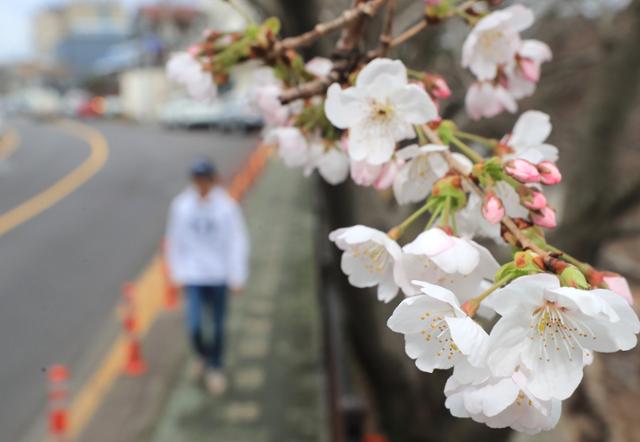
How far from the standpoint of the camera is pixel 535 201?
102cm

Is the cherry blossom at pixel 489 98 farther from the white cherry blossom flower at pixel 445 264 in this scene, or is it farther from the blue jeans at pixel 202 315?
the blue jeans at pixel 202 315

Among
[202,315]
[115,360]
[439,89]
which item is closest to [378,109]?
[439,89]

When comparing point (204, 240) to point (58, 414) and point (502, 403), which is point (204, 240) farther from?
point (502, 403)

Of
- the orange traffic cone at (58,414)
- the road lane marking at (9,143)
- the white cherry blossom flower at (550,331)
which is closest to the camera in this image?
the white cherry blossom flower at (550,331)

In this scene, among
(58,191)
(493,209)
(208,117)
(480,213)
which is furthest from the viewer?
(208,117)

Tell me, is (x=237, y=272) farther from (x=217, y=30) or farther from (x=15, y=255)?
(x=15, y=255)

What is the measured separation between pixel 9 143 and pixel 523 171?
26.2 m

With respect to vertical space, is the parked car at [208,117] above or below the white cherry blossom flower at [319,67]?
below

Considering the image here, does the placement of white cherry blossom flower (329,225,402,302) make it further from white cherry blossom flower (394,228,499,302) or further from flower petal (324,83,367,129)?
flower petal (324,83,367,129)

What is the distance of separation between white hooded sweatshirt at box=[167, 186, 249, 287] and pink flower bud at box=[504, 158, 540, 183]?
3.91 meters

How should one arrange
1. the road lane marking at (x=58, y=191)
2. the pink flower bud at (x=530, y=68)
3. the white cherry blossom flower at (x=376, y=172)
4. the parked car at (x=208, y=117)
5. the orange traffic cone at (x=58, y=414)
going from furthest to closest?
the parked car at (x=208, y=117) < the road lane marking at (x=58, y=191) < the orange traffic cone at (x=58, y=414) < the pink flower bud at (x=530, y=68) < the white cherry blossom flower at (x=376, y=172)

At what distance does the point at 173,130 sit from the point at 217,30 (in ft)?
96.2

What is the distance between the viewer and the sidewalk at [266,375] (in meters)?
4.41

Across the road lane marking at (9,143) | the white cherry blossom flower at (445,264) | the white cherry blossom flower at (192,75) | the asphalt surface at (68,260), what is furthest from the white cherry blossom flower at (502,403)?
the road lane marking at (9,143)
